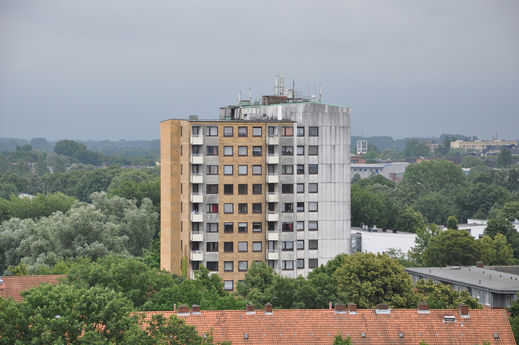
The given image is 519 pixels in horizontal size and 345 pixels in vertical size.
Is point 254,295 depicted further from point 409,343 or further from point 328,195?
point 328,195

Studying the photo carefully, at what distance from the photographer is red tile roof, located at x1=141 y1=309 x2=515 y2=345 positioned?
6919 centimetres

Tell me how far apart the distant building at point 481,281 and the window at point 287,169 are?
19877mm

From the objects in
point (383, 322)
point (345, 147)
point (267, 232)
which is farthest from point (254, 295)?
point (345, 147)

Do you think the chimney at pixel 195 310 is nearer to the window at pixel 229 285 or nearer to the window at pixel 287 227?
the window at pixel 229 285

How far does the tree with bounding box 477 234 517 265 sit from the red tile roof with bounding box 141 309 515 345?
201ft

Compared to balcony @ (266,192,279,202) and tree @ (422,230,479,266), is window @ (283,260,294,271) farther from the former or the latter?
tree @ (422,230,479,266)

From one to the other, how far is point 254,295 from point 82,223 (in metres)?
50.9

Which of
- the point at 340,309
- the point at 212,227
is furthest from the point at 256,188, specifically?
the point at 340,309

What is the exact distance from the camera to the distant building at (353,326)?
69.2 metres

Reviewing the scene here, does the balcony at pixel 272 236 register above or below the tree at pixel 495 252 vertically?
above

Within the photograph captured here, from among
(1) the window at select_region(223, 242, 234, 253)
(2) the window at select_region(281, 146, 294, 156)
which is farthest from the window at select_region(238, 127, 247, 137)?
(1) the window at select_region(223, 242, 234, 253)

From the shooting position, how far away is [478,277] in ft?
352

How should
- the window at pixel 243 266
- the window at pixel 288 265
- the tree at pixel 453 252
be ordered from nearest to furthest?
1. the window at pixel 243 266
2. the window at pixel 288 265
3. the tree at pixel 453 252

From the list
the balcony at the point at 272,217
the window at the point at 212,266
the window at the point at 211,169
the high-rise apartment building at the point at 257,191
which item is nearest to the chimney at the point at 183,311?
the high-rise apartment building at the point at 257,191
